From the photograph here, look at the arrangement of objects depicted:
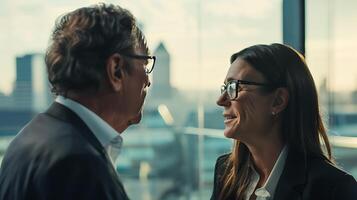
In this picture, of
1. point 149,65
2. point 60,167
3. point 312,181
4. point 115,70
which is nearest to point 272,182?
point 312,181

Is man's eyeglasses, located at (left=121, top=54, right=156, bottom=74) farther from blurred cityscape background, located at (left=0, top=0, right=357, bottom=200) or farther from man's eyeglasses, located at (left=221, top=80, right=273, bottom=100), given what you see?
blurred cityscape background, located at (left=0, top=0, right=357, bottom=200)

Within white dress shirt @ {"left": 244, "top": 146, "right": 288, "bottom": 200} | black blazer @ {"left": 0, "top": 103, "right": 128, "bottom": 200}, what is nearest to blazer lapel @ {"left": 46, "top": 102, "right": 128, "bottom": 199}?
black blazer @ {"left": 0, "top": 103, "right": 128, "bottom": 200}

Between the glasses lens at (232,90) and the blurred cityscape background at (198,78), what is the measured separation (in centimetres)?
109

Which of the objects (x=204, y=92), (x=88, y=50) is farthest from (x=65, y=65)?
(x=204, y=92)

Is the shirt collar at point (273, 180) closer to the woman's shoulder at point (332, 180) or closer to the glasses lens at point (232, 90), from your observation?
the woman's shoulder at point (332, 180)

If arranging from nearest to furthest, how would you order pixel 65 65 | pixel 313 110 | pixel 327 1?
pixel 65 65, pixel 313 110, pixel 327 1

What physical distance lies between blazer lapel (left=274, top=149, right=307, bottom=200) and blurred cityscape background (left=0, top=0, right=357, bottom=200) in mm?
1202

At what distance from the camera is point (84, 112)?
1.23 meters

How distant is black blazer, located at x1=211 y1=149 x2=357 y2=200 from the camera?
1.77m

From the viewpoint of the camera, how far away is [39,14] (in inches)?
112

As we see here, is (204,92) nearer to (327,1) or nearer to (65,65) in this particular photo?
(327,1)

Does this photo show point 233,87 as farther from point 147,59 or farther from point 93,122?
point 93,122

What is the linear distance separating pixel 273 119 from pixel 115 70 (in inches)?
33.8

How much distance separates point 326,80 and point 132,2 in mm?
1169
